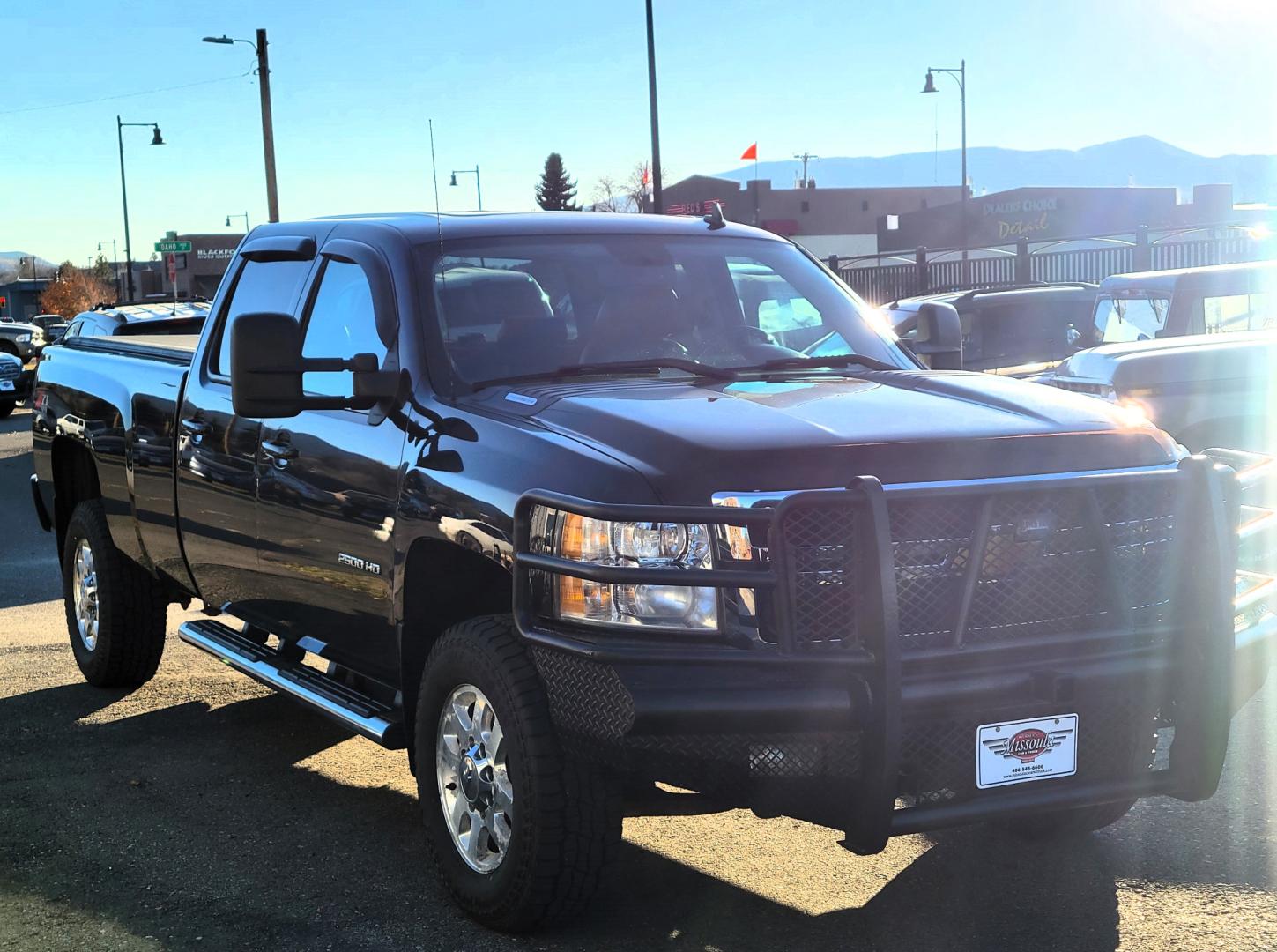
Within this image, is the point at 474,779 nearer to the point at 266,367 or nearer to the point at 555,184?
the point at 266,367

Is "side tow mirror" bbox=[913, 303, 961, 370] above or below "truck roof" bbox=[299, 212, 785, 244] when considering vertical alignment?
below

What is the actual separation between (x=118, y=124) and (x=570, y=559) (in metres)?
74.2

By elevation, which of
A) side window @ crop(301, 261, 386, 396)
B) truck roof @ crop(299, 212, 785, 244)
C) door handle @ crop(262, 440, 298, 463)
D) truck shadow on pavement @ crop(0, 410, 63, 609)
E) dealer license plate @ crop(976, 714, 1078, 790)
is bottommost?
truck shadow on pavement @ crop(0, 410, 63, 609)

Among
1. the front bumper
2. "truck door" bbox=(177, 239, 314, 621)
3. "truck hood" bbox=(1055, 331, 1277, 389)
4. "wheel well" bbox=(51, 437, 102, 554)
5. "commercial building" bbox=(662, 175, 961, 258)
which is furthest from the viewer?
"commercial building" bbox=(662, 175, 961, 258)

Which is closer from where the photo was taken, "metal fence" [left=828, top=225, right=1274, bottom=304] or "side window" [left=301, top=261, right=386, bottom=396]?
"side window" [left=301, top=261, right=386, bottom=396]

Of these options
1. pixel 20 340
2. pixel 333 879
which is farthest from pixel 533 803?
pixel 20 340

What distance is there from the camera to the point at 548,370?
4898 mm

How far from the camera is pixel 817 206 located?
10550cm

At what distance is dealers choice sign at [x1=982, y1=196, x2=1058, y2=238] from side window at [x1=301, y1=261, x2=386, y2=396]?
83.1 meters

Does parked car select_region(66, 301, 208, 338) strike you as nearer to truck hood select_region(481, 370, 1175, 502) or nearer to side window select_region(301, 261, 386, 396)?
side window select_region(301, 261, 386, 396)

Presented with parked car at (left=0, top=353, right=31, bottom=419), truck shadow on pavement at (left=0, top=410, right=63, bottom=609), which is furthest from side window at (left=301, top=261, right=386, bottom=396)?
parked car at (left=0, top=353, right=31, bottom=419)

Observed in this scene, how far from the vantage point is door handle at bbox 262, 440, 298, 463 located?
5.37 meters

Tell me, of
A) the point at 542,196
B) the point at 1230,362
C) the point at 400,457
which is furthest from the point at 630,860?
the point at 542,196

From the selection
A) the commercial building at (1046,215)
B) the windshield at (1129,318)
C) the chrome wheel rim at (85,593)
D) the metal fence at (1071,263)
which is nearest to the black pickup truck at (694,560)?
the chrome wheel rim at (85,593)
